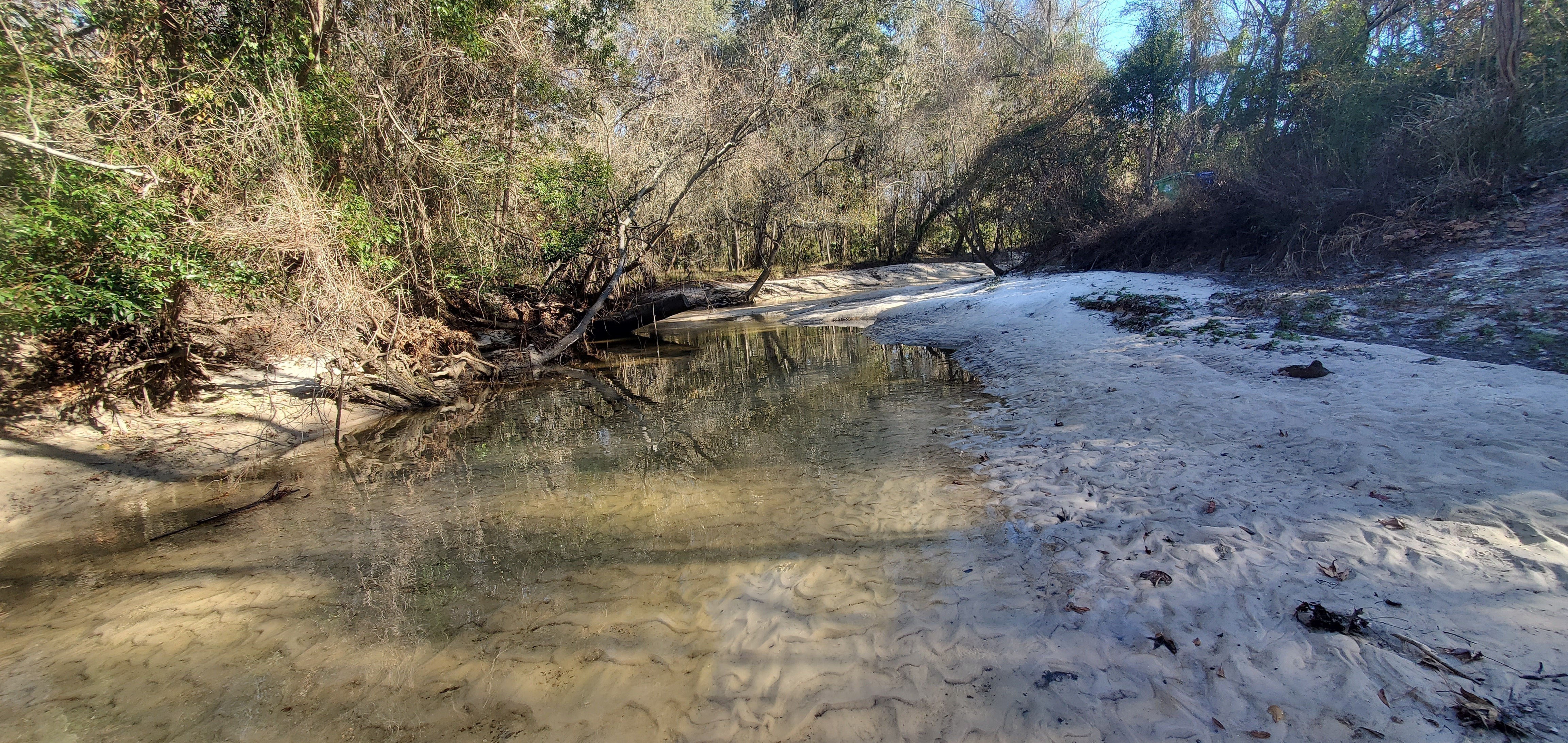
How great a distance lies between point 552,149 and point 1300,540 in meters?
13.1

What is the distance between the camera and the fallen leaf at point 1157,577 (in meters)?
3.37

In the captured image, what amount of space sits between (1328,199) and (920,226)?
23129 millimetres

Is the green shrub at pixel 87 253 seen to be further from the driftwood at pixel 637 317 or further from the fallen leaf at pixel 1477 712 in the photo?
the driftwood at pixel 637 317

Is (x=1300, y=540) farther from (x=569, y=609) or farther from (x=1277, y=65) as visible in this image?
(x=1277, y=65)

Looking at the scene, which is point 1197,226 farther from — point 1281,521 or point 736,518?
point 736,518

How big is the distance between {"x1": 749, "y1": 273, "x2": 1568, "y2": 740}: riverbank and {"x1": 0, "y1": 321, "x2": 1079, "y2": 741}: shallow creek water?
0.44m

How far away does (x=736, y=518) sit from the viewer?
4.94 meters

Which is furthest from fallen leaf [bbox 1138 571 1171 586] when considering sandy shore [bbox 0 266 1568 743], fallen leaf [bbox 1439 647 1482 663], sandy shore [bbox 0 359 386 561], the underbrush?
the underbrush

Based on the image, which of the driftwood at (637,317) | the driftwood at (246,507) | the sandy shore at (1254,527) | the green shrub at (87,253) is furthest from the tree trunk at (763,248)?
the driftwood at (246,507)

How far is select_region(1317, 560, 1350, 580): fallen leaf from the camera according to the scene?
311cm

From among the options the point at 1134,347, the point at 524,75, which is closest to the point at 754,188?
the point at 524,75

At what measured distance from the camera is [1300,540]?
Answer: 11.5 ft

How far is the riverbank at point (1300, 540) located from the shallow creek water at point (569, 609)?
0.44 metres

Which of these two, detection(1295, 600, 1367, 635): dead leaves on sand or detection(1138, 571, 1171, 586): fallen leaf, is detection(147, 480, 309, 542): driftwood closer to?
detection(1138, 571, 1171, 586): fallen leaf
